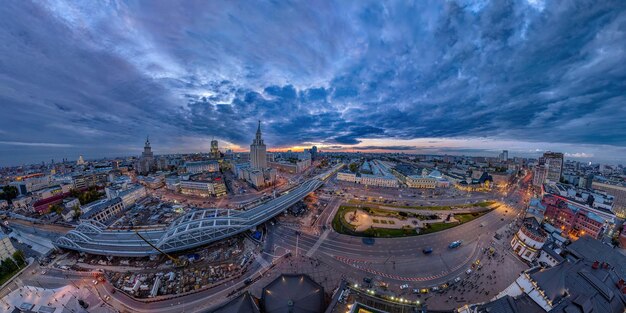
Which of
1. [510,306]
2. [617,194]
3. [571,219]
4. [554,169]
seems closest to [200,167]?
[510,306]

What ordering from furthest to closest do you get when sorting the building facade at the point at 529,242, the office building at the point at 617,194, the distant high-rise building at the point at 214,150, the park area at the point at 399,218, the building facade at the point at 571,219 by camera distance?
→ the distant high-rise building at the point at 214,150, the office building at the point at 617,194, the park area at the point at 399,218, the building facade at the point at 571,219, the building facade at the point at 529,242

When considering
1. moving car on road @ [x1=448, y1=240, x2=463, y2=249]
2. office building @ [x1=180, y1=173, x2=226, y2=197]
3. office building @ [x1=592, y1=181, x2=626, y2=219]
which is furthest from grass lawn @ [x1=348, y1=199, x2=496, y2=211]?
office building @ [x1=180, y1=173, x2=226, y2=197]

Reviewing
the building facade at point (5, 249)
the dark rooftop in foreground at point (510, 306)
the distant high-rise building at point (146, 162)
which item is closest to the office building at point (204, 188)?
the building facade at point (5, 249)

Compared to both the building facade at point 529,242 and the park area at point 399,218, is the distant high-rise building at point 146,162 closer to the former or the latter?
the park area at point 399,218

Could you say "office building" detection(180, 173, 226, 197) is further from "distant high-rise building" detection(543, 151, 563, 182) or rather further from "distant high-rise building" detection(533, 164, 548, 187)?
"distant high-rise building" detection(543, 151, 563, 182)

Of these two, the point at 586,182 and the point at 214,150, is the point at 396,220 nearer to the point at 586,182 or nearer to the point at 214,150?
the point at 586,182

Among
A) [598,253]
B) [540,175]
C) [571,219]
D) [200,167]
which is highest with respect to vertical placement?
[200,167]
